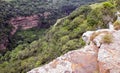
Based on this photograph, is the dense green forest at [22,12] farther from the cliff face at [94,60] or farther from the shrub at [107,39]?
the shrub at [107,39]

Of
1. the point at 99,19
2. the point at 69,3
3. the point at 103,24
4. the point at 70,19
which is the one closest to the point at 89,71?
the point at 103,24

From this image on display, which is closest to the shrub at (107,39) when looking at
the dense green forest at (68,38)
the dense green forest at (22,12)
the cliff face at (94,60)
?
the cliff face at (94,60)

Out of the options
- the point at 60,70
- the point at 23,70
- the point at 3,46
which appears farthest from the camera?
the point at 3,46

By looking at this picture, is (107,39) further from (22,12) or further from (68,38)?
(22,12)

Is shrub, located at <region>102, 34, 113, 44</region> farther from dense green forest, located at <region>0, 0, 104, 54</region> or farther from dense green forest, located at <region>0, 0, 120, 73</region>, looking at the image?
dense green forest, located at <region>0, 0, 104, 54</region>

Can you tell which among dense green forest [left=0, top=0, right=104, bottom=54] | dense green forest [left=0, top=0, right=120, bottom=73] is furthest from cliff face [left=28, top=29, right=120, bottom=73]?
dense green forest [left=0, top=0, right=104, bottom=54]

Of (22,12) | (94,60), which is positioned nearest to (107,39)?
(94,60)

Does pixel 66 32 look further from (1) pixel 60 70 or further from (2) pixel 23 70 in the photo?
(1) pixel 60 70

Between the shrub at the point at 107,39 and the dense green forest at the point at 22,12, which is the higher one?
the shrub at the point at 107,39

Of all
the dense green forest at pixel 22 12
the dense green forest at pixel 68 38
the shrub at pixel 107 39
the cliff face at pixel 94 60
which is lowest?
the dense green forest at pixel 22 12
